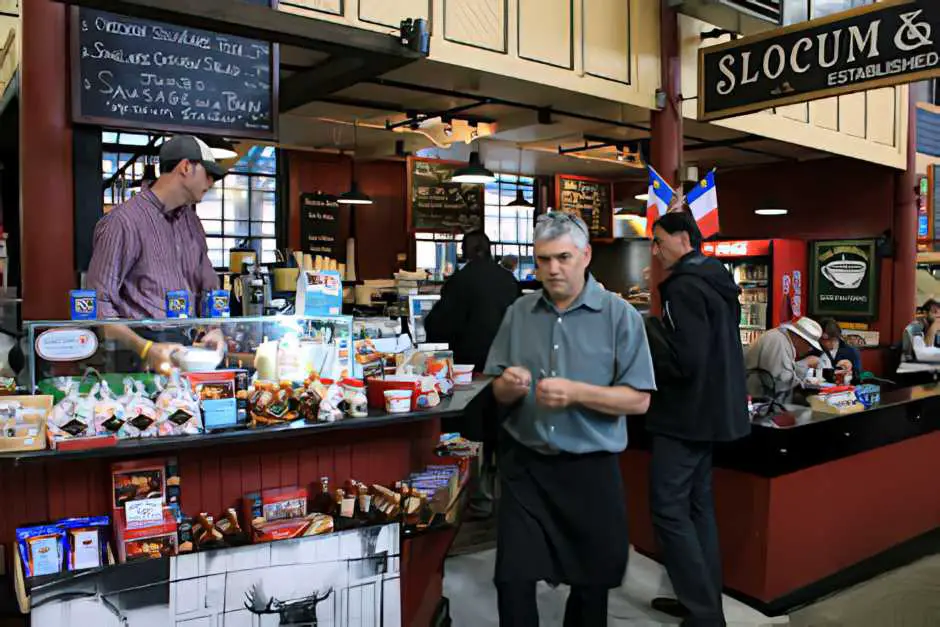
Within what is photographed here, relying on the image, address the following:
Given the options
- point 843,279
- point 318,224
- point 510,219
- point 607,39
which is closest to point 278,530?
point 607,39

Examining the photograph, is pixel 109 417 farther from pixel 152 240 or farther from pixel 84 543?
pixel 152 240

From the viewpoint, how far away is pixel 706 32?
706 cm

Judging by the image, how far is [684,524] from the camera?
342 cm

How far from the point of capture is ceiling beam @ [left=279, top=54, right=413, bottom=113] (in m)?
3.91

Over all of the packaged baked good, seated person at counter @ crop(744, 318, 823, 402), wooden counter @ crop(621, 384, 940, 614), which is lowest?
wooden counter @ crop(621, 384, 940, 614)

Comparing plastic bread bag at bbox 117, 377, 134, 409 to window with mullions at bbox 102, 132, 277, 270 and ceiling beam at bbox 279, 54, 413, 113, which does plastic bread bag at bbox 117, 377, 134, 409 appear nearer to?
ceiling beam at bbox 279, 54, 413, 113

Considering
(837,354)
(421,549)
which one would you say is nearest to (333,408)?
(421,549)

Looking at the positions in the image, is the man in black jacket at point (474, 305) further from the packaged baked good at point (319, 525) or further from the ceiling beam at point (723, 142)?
the ceiling beam at point (723, 142)

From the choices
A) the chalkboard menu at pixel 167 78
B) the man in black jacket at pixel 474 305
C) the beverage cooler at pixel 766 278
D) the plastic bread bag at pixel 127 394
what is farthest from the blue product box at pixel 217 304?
the beverage cooler at pixel 766 278

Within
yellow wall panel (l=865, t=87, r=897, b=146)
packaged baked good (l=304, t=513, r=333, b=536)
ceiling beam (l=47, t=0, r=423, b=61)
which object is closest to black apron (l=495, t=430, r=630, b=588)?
packaged baked good (l=304, t=513, r=333, b=536)

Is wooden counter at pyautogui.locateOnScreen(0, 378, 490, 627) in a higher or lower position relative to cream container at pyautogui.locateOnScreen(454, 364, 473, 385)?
lower

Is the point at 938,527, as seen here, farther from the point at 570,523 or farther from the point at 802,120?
the point at 802,120

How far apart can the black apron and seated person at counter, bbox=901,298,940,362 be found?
8.17 meters

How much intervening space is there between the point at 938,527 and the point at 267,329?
481cm
